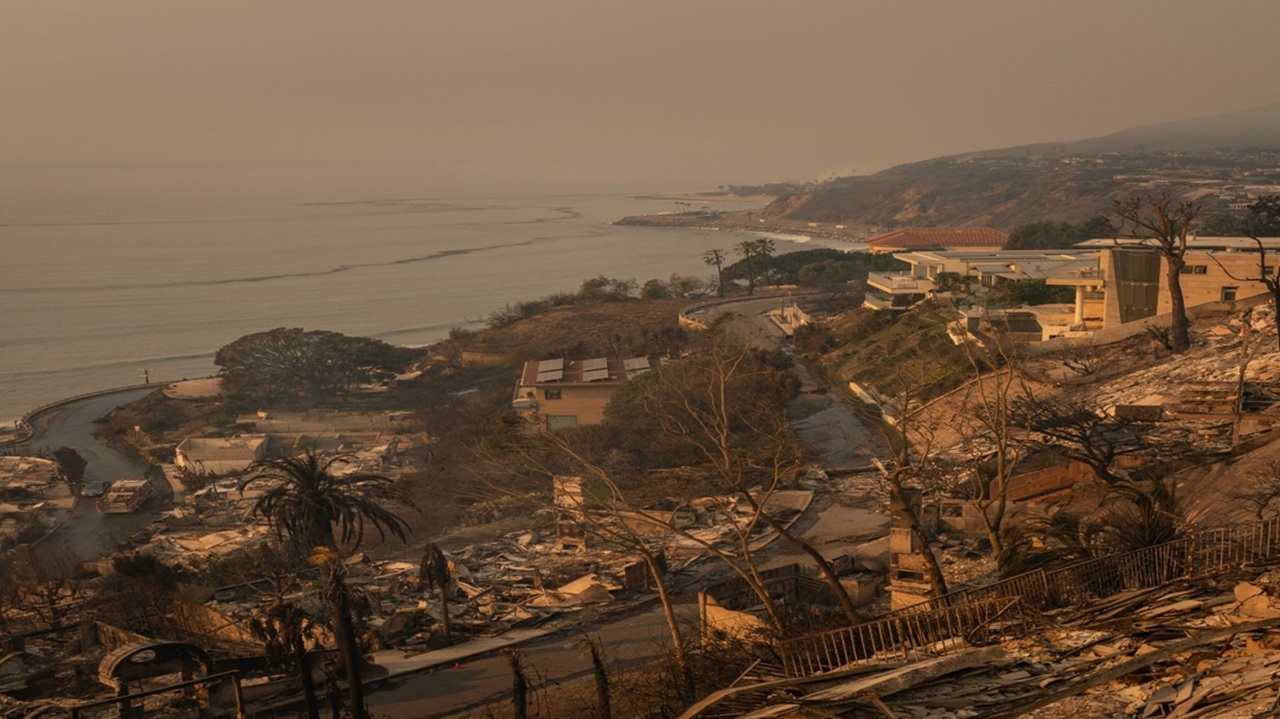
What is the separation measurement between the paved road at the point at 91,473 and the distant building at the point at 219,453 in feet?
3.00

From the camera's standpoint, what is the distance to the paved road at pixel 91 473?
23.9 m

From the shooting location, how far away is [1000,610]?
728cm

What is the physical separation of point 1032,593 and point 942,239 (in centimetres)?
5811

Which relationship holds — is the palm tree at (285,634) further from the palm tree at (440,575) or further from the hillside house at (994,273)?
the hillside house at (994,273)

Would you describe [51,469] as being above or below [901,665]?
below

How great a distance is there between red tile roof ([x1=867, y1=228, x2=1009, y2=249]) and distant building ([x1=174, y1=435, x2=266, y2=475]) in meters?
38.0

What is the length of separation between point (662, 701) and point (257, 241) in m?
115

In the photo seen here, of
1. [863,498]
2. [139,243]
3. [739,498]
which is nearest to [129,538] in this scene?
[739,498]

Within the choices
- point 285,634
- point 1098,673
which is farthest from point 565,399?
point 1098,673

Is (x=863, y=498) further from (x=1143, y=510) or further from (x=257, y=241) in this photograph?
(x=257, y=241)

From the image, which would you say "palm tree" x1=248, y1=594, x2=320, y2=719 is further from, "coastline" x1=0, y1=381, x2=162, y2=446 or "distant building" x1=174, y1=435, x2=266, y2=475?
"coastline" x1=0, y1=381, x2=162, y2=446

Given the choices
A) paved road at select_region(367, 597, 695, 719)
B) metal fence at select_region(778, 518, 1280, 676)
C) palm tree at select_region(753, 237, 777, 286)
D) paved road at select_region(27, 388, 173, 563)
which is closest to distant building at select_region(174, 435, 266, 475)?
paved road at select_region(27, 388, 173, 563)

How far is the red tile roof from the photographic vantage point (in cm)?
6175

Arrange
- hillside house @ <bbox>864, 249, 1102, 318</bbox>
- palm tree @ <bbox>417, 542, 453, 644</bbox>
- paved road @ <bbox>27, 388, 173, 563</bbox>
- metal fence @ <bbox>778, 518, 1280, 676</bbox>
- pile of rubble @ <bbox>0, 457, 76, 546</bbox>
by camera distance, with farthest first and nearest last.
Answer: hillside house @ <bbox>864, 249, 1102, 318</bbox>
pile of rubble @ <bbox>0, 457, 76, 546</bbox>
paved road @ <bbox>27, 388, 173, 563</bbox>
palm tree @ <bbox>417, 542, 453, 644</bbox>
metal fence @ <bbox>778, 518, 1280, 676</bbox>
